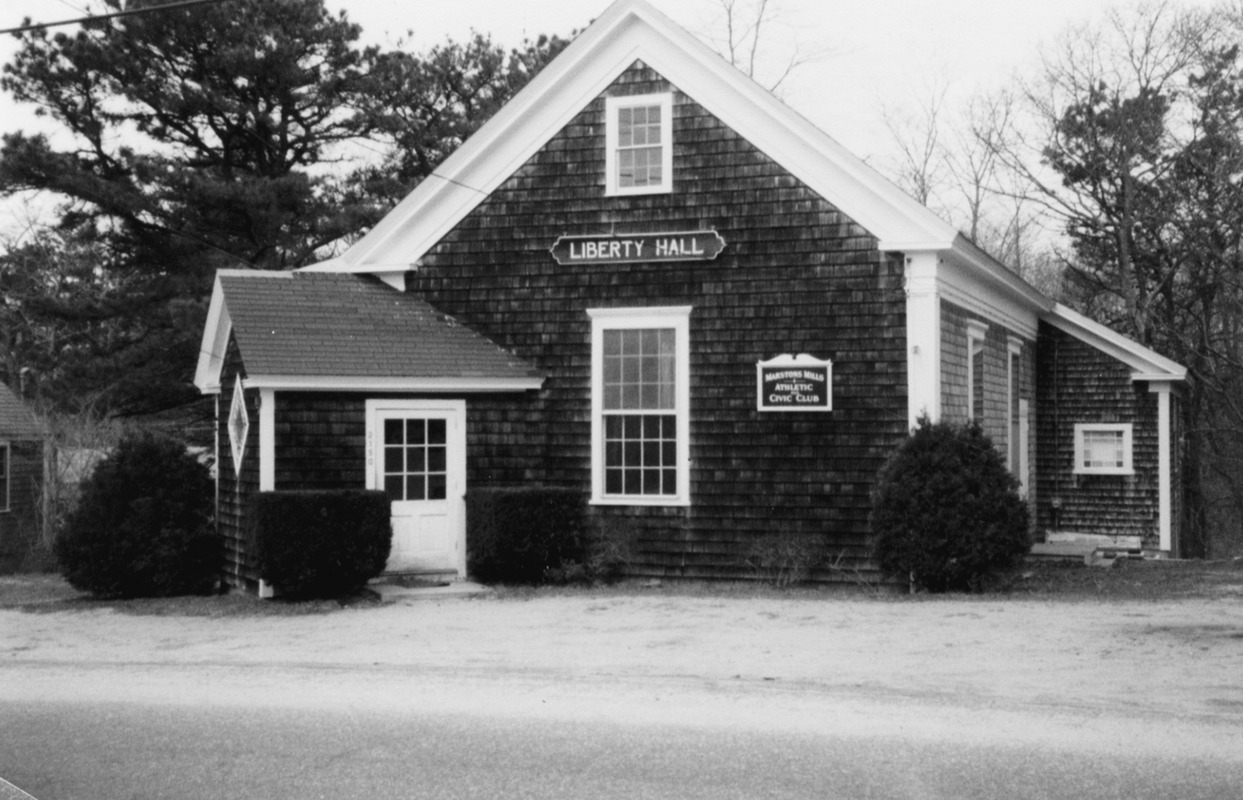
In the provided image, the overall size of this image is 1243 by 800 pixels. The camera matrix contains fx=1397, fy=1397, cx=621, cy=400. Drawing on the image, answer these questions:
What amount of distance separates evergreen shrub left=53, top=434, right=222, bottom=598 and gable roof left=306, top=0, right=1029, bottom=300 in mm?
3366

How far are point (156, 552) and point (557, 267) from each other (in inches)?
234

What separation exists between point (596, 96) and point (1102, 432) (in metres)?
11.0

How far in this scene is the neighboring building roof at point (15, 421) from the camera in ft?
102

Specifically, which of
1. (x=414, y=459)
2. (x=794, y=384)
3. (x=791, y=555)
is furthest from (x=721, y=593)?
(x=414, y=459)

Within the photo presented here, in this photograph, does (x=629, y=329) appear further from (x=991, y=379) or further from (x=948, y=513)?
(x=991, y=379)

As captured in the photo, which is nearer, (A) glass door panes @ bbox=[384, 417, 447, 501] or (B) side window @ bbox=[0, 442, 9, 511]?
(A) glass door panes @ bbox=[384, 417, 447, 501]

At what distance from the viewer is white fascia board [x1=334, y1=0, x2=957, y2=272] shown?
1611 centimetres

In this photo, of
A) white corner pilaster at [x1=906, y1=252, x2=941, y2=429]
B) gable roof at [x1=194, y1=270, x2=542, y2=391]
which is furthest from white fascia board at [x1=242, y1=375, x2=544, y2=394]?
white corner pilaster at [x1=906, y1=252, x2=941, y2=429]

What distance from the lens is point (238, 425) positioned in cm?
1669

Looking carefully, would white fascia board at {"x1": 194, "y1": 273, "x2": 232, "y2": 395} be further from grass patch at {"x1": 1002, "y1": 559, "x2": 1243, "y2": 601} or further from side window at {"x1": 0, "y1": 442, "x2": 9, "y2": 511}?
side window at {"x1": 0, "y1": 442, "x2": 9, "y2": 511}

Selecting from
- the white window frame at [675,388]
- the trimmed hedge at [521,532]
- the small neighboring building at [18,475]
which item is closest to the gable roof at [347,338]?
the white window frame at [675,388]

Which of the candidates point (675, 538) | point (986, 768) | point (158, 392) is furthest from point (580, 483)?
point (158, 392)

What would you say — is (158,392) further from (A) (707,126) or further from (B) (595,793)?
(B) (595,793)

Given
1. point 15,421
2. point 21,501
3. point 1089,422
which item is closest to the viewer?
point 1089,422
